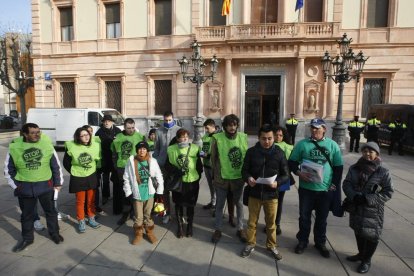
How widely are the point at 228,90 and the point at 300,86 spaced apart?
432 centimetres

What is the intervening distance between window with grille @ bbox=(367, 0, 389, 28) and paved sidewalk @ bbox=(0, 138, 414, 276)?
50.7 feet

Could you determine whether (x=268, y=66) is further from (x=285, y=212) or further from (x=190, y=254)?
(x=190, y=254)

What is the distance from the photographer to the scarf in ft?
10.9

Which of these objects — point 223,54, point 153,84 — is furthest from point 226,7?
point 153,84

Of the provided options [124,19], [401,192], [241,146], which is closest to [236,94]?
[124,19]

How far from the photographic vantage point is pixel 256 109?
18344 mm

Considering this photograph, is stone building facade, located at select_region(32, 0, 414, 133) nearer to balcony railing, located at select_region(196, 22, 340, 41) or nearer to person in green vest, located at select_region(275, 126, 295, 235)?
balcony railing, located at select_region(196, 22, 340, 41)

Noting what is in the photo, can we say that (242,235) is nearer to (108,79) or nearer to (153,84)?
(153,84)

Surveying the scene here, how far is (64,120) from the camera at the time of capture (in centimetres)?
1322

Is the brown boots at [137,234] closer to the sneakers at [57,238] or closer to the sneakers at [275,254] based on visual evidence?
the sneakers at [57,238]

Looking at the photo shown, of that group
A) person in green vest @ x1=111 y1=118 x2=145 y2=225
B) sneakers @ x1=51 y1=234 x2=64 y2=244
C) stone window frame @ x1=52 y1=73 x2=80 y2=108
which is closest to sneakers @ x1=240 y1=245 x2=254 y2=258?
person in green vest @ x1=111 y1=118 x2=145 y2=225

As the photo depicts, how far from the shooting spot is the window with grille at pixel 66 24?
1984 cm

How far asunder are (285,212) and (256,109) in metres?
13.5

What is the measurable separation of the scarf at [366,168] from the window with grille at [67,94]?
20.9 meters
